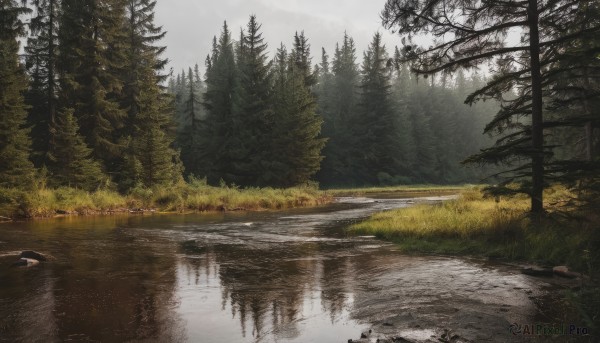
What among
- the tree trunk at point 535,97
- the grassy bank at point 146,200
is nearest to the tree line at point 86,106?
the grassy bank at point 146,200

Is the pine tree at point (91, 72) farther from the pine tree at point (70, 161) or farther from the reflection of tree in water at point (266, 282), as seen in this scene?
the reflection of tree in water at point (266, 282)

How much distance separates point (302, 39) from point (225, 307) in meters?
66.9

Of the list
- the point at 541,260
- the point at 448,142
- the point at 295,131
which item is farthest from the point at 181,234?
the point at 448,142

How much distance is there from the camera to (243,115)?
1989 inches

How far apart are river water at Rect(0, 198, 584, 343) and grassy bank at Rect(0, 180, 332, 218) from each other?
28.8ft

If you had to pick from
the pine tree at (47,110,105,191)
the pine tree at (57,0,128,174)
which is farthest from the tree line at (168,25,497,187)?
the pine tree at (47,110,105,191)

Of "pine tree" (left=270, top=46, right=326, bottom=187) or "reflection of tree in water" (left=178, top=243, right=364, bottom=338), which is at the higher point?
"pine tree" (left=270, top=46, right=326, bottom=187)

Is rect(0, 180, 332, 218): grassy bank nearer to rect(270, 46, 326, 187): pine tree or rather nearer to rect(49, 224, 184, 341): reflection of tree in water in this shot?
rect(270, 46, 326, 187): pine tree

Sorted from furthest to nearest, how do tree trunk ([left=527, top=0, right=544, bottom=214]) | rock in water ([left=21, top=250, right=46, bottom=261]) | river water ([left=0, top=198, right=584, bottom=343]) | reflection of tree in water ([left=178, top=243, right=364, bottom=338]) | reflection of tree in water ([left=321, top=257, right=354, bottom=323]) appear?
tree trunk ([left=527, top=0, right=544, bottom=214]), rock in water ([left=21, top=250, right=46, bottom=261]), reflection of tree in water ([left=321, top=257, right=354, bottom=323]), reflection of tree in water ([left=178, top=243, right=364, bottom=338]), river water ([left=0, top=198, right=584, bottom=343])

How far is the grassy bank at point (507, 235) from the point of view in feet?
32.0

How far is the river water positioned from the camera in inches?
230

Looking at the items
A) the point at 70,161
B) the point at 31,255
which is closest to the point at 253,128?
the point at 70,161

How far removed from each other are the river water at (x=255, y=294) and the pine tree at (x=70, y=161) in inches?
593

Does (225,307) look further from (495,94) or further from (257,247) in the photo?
(495,94)
